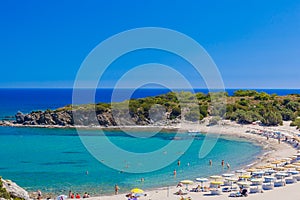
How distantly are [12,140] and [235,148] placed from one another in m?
31.5

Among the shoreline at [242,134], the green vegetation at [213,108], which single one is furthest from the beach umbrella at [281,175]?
the green vegetation at [213,108]

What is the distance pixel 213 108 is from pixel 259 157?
110ft

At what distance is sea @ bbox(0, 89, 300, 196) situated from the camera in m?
28.9

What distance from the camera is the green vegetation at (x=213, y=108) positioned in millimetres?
65956

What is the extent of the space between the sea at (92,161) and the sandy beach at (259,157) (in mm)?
1711

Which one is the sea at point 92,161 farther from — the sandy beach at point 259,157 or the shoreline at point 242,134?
the sandy beach at point 259,157

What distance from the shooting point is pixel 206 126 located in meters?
64.1

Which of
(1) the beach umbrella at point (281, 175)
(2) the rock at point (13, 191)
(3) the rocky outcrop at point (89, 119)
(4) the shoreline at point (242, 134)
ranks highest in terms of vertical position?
(3) the rocky outcrop at point (89, 119)

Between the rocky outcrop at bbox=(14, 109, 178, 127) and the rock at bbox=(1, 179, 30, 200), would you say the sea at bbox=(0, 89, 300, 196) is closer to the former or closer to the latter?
the rock at bbox=(1, 179, 30, 200)

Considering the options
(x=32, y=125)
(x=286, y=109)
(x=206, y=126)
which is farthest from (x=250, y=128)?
(x=32, y=125)

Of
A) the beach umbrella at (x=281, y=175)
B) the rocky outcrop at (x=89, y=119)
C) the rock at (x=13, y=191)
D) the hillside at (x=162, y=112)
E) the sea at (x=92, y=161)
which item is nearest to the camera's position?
the rock at (x=13, y=191)

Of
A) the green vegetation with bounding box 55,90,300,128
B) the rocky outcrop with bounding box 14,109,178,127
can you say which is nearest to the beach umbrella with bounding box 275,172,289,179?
the green vegetation with bounding box 55,90,300,128

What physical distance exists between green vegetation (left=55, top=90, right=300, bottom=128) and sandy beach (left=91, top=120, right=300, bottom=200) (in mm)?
2397

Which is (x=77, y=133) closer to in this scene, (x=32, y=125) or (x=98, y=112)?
(x=98, y=112)
